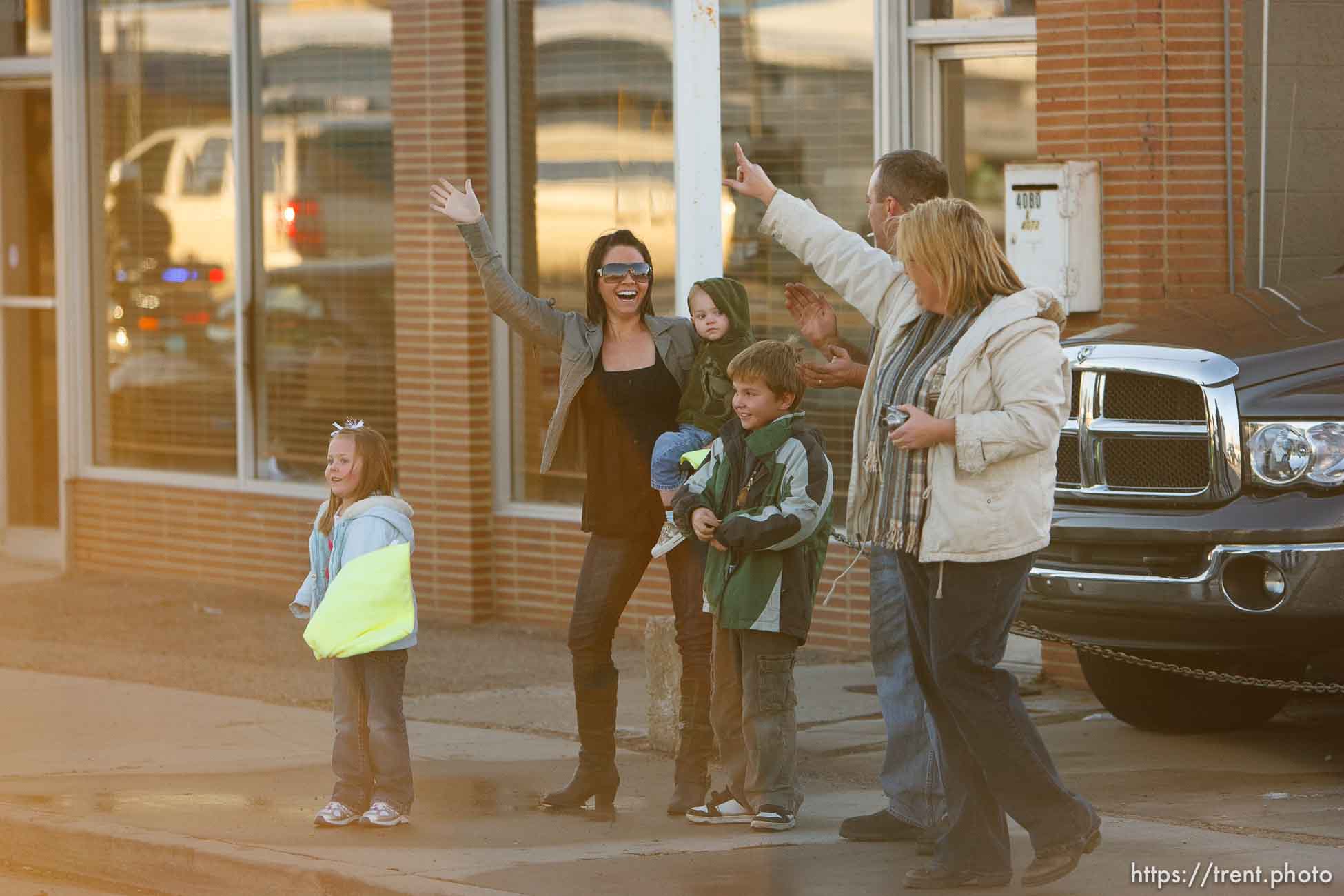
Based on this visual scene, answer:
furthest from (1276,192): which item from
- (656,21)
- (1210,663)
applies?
(656,21)

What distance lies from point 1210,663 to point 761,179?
302 cm

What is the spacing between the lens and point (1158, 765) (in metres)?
8.11

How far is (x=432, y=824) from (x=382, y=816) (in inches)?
7.3

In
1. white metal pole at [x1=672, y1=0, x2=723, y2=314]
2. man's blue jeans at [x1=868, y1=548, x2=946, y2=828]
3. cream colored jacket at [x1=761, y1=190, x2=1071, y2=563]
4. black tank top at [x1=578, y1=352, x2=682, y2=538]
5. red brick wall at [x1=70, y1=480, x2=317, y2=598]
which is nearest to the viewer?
cream colored jacket at [x1=761, y1=190, x2=1071, y2=563]

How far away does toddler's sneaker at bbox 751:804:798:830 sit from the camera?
23.3 ft

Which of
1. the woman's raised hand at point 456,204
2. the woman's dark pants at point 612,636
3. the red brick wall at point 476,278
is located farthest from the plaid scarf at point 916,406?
the red brick wall at point 476,278

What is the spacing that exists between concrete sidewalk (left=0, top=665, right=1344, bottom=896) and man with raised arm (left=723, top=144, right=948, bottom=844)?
0.19 m

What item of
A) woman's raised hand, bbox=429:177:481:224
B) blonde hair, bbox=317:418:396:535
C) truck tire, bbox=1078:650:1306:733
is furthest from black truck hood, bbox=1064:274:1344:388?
blonde hair, bbox=317:418:396:535

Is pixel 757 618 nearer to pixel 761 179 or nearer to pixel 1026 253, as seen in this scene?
pixel 761 179

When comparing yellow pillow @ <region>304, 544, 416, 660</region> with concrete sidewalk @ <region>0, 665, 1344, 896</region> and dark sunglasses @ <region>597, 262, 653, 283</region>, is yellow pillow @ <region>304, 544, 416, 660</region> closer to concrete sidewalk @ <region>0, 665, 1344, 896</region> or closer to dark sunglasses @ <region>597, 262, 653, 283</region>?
concrete sidewalk @ <region>0, 665, 1344, 896</region>

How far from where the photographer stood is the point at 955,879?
6.26 metres

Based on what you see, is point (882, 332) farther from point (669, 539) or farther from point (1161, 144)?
point (1161, 144)

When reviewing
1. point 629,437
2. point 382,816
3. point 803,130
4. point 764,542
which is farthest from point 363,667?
point 803,130

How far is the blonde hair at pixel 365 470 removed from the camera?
23.7 ft
